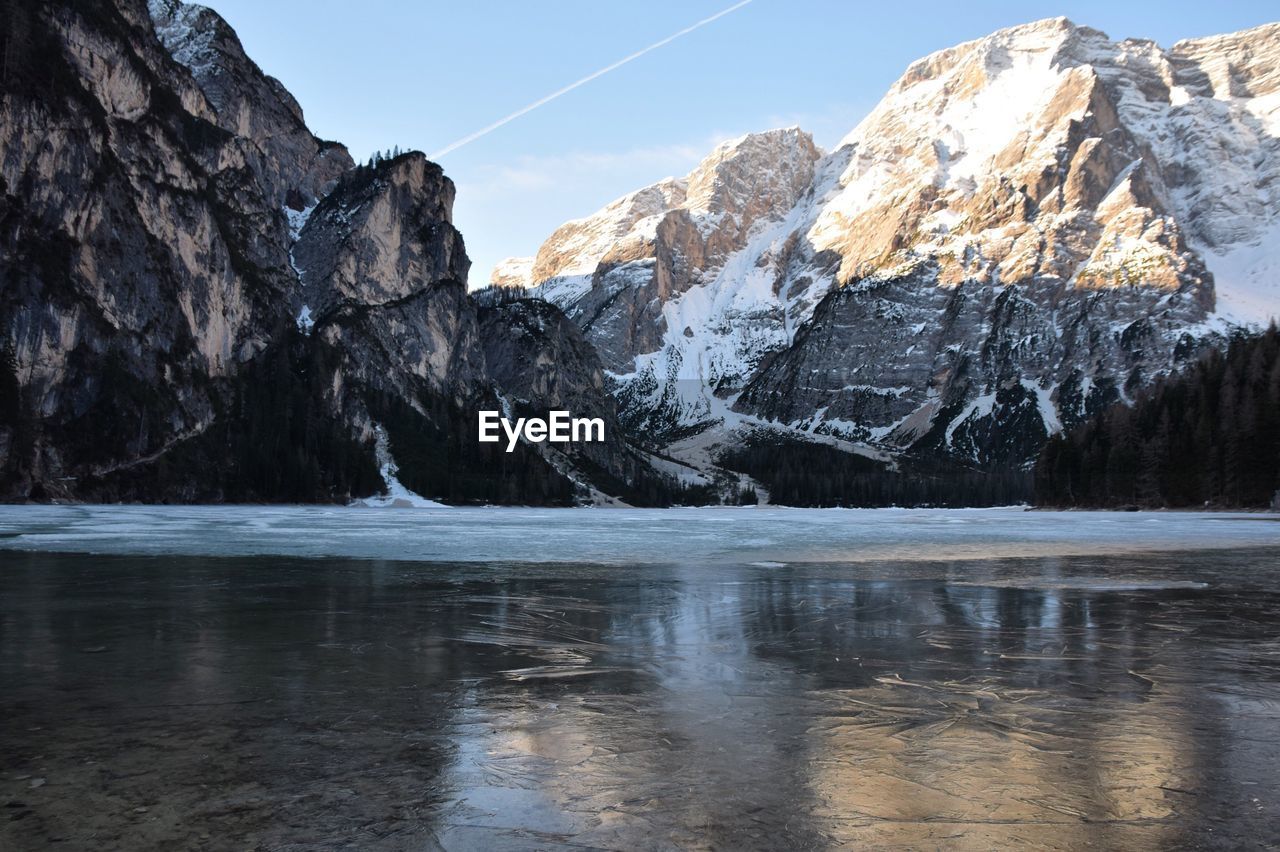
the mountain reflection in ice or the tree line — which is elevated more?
the tree line

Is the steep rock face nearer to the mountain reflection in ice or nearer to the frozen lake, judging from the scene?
the frozen lake

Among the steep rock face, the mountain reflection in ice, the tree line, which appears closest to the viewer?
the mountain reflection in ice

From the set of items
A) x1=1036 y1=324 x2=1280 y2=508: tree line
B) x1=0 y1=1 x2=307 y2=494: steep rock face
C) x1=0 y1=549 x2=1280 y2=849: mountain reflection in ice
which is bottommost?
x1=0 y1=549 x2=1280 y2=849: mountain reflection in ice

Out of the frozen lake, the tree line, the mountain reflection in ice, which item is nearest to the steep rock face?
the frozen lake

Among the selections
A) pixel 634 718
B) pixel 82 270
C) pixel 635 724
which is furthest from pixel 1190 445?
pixel 82 270

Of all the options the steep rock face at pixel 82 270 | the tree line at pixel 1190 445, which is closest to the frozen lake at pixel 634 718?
the tree line at pixel 1190 445

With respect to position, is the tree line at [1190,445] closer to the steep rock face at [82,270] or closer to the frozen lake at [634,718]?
the frozen lake at [634,718]

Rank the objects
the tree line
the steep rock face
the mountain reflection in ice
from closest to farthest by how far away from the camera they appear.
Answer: the mountain reflection in ice, the tree line, the steep rock face
